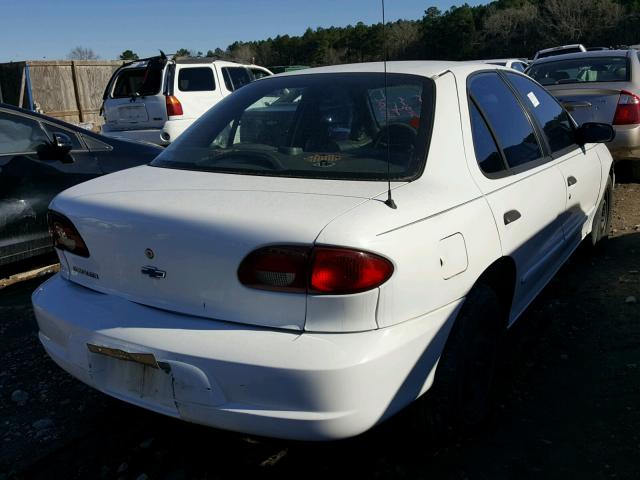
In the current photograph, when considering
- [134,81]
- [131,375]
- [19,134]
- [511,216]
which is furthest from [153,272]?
[134,81]

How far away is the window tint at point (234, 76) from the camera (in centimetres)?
1134

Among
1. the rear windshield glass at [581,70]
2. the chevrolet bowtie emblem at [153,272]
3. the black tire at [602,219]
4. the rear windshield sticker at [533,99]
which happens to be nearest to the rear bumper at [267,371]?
the chevrolet bowtie emblem at [153,272]

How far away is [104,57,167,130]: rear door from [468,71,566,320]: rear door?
7793mm

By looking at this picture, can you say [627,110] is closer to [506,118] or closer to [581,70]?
[581,70]

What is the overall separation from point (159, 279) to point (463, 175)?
4.16ft

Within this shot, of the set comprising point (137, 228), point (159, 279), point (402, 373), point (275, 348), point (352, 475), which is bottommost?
point (352, 475)

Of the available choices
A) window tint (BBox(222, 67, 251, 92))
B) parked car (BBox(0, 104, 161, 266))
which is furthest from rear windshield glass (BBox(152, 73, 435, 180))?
window tint (BBox(222, 67, 251, 92))

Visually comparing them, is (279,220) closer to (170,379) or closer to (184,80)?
(170,379)

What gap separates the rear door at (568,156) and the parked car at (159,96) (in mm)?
7101

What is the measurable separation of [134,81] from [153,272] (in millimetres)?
9333

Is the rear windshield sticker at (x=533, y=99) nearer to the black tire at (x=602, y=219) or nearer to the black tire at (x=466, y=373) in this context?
the black tire at (x=602, y=219)

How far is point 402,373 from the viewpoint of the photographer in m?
2.02

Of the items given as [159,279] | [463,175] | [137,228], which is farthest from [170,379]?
[463,175]

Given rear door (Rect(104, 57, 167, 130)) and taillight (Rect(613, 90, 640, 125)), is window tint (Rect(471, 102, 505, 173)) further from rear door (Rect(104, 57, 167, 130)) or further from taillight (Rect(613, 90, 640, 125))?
rear door (Rect(104, 57, 167, 130))
